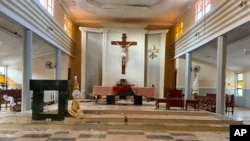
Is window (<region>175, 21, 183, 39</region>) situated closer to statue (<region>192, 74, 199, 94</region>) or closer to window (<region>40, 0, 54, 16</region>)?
statue (<region>192, 74, 199, 94</region>)

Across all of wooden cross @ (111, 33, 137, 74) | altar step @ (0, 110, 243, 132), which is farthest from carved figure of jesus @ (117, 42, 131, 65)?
altar step @ (0, 110, 243, 132)

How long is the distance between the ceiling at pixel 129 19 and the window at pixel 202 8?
0.81 m

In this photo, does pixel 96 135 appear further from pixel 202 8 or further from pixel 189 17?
pixel 189 17

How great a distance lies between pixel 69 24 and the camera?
52.8 feet

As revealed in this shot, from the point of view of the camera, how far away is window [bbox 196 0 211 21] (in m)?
10.8

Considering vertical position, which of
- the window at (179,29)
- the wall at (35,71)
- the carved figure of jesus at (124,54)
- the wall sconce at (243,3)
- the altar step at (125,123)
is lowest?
the altar step at (125,123)

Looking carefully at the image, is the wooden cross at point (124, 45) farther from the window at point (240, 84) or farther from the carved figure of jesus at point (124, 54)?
the window at point (240, 84)

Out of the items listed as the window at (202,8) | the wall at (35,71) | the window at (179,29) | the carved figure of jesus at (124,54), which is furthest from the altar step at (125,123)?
the wall at (35,71)

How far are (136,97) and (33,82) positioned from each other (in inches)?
197

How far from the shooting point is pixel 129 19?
52.9 feet

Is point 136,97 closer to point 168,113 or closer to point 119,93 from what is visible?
point 119,93

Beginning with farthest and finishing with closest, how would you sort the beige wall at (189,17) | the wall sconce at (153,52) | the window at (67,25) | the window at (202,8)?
the wall sconce at (153,52), the window at (67,25), the beige wall at (189,17), the window at (202,8)

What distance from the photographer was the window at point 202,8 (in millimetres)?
10766

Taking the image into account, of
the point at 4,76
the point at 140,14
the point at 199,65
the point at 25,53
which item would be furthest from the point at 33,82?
the point at 199,65
